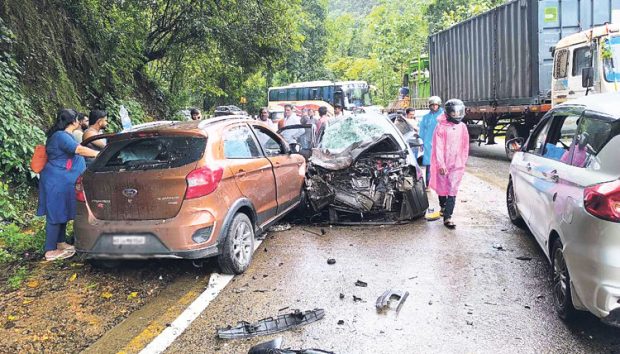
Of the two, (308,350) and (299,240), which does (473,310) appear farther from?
(299,240)

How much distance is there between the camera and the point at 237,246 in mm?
5156

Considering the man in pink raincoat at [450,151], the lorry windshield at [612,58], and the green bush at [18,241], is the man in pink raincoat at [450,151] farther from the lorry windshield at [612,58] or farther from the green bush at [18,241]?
the green bush at [18,241]

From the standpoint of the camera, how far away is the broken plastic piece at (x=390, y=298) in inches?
166

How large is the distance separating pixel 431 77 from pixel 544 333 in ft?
55.9

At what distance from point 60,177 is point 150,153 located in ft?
4.44

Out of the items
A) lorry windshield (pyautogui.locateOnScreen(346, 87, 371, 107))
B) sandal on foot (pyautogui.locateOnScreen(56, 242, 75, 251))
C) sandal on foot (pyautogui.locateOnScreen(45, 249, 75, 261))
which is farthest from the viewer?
lorry windshield (pyautogui.locateOnScreen(346, 87, 371, 107))

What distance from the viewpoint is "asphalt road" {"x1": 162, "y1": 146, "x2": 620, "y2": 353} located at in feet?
11.8

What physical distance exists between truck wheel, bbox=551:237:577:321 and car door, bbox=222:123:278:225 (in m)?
2.93

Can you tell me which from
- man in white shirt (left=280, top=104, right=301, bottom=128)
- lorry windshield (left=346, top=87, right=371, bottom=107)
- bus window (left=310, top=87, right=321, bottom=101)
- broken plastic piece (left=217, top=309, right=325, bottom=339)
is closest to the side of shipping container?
man in white shirt (left=280, top=104, right=301, bottom=128)

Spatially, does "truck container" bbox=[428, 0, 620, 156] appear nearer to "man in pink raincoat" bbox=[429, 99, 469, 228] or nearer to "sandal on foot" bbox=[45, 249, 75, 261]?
"man in pink raincoat" bbox=[429, 99, 469, 228]

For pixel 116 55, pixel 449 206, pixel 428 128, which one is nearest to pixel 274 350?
pixel 449 206

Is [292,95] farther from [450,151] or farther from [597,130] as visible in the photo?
[597,130]

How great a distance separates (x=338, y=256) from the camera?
18.6ft

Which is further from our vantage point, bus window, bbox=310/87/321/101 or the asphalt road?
bus window, bbox=310/87/321/101
